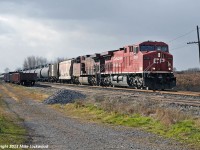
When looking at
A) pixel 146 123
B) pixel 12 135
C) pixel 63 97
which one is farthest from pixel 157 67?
pixel 12 135

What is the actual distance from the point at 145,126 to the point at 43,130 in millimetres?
Result: 3688

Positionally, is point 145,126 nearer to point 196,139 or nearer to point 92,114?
point 196,139

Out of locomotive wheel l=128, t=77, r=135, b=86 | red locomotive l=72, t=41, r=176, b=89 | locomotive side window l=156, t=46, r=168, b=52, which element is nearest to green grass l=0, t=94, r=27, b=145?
red locomotive l=72, t=41, r=176, b=89

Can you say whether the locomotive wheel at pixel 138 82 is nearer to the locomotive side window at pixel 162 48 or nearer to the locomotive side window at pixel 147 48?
the locomotive side window at pixel 147 48

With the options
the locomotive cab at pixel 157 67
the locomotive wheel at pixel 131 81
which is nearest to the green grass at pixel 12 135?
the locomotive cab at pixel 157 67

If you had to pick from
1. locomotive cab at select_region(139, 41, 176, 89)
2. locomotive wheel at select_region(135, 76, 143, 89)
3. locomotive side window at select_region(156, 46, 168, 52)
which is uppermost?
locomotive side window at select_region(156, 46, 168, 52)

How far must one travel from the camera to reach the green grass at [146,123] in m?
10.9

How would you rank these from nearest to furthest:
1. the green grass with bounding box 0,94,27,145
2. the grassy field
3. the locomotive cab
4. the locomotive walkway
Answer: the locomotive walkway < the green grass with bounding box 0,94,27,145 < the grassy field < the locomotive cab

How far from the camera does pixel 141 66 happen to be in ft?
102

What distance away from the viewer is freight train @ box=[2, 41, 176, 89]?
3033cm

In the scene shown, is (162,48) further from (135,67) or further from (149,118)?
(149,118)

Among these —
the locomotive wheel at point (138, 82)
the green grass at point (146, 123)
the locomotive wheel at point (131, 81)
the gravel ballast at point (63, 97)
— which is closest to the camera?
the green grass at point (146, 123)

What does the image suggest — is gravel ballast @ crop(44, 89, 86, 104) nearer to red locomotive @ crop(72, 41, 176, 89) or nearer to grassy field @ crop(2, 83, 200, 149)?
grassy field @ crop(2, 83, 200, 149)

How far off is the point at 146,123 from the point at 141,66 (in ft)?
58.1
